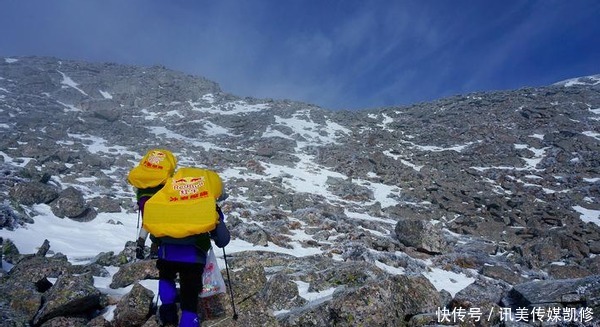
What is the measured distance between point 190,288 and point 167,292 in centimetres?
44

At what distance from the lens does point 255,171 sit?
3241cm

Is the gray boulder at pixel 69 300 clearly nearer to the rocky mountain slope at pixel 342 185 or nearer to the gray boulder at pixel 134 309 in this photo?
the rocky mountain slope at pixel 342 185

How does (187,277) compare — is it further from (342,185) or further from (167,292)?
(342,185)

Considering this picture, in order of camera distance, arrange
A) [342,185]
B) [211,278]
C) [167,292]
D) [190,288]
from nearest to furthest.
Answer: [190,288] < [167,292] < [211,278] < [342,185]

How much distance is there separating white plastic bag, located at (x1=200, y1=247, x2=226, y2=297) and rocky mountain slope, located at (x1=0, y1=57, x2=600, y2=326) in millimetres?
874

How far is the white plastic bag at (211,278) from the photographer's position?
16.0ft

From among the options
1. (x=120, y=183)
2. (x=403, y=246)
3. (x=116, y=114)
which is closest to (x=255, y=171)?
(x=120, y=183)

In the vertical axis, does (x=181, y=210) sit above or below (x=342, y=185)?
below

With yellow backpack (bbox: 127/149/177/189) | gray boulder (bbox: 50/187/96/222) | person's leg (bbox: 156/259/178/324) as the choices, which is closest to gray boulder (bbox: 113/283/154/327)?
person's leg (bbox: 156/259/178/324)

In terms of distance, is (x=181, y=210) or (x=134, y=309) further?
(x=134, y=309)

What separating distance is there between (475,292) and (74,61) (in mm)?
91148

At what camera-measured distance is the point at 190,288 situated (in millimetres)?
4547

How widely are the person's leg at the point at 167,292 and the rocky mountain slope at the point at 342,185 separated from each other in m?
0.98

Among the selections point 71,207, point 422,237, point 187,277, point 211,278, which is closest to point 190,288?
point 187,277
